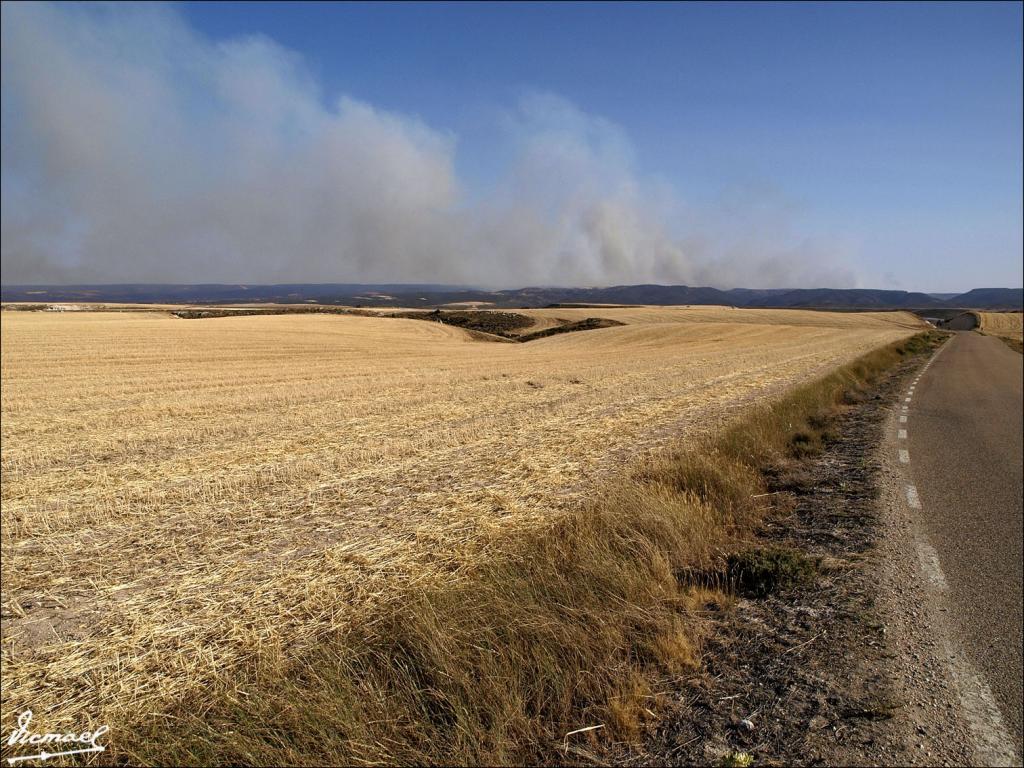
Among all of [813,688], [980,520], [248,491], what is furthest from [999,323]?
→ [248,491]

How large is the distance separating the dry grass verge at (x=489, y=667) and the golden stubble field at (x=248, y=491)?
22.7 inches

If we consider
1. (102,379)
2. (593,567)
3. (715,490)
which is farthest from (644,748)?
(102,379)

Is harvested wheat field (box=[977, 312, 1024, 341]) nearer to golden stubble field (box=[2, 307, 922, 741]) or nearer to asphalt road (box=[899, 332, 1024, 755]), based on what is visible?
golden stubble field (box=[2, 307, 922, 741])

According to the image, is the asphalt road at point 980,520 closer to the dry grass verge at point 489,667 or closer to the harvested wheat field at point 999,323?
the dry grass verge at point 489,667

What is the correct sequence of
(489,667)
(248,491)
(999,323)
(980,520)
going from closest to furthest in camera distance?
(489,667), (980,520), (248,491), (999,323)

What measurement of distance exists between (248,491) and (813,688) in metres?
7.94

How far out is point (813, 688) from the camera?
135 inches

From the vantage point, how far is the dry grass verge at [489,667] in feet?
9.92

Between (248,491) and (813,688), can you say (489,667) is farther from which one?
(248,491)

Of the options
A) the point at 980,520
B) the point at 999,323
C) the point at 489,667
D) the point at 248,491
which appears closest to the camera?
the point at 489,667

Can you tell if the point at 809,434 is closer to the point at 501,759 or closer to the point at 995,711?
the point at 995,711

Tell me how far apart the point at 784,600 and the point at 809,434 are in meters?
7.08

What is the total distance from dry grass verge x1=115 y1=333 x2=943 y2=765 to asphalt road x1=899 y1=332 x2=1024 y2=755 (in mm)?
1440

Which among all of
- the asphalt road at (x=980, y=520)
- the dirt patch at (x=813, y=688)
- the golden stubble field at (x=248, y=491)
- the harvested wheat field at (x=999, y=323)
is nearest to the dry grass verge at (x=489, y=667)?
the dirt patch at (x=813, y=688)
